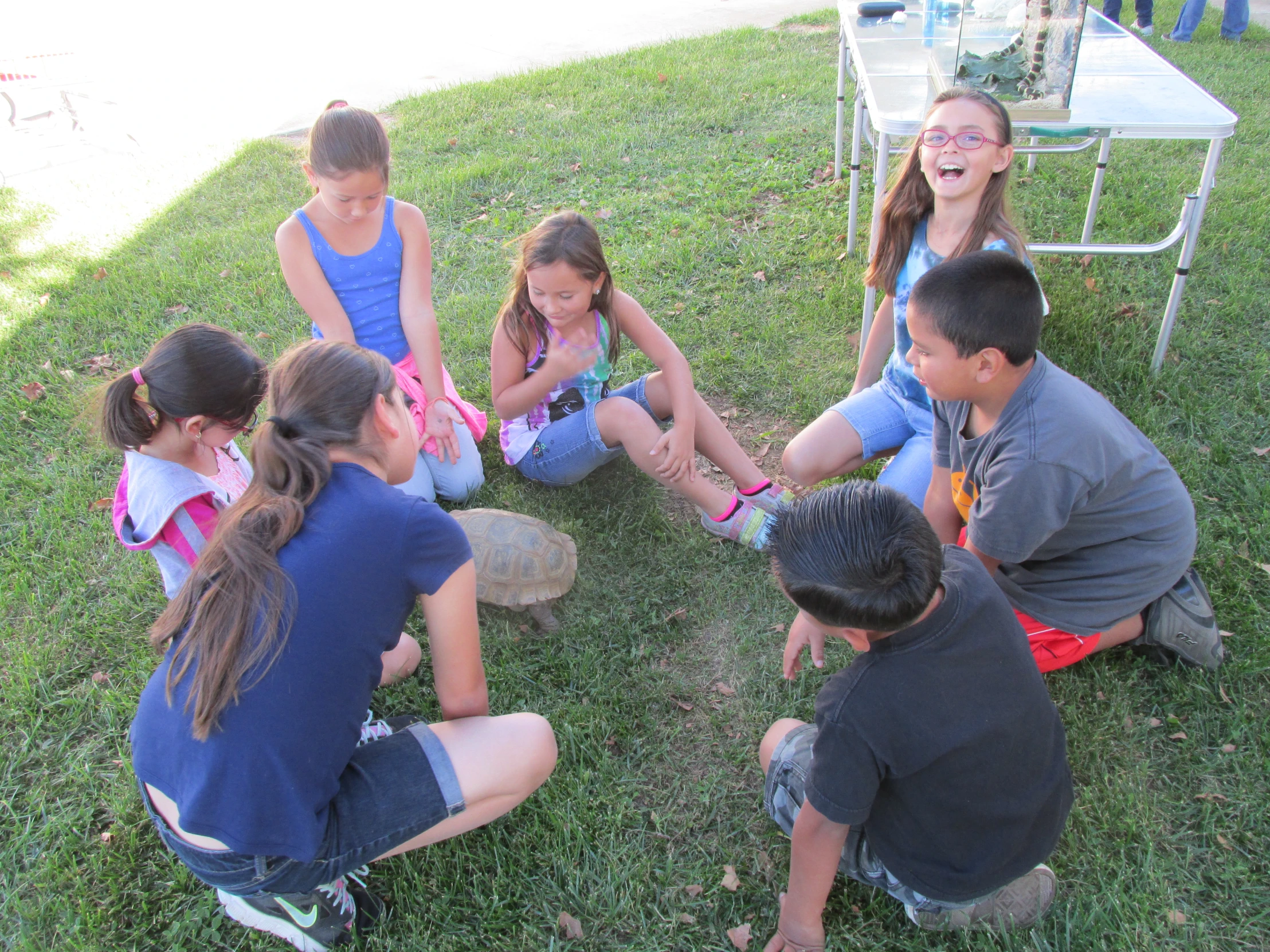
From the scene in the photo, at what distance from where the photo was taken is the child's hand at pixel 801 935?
1.92 m

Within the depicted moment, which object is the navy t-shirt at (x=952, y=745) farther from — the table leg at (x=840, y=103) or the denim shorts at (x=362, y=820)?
the table leg at (x=840, y=103)

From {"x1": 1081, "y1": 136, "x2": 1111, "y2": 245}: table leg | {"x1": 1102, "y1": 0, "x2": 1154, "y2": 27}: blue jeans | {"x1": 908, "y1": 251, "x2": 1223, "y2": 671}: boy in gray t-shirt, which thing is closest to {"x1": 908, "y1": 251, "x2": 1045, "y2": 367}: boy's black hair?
{"x1": 908, "y1": 251, "x2": 1223, "y2": 671}: boy in gray t-shirt

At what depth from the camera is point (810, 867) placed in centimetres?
185

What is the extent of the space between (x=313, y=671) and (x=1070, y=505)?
1.85 m

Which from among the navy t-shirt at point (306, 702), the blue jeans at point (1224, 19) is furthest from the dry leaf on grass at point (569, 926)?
the blue jeans at point (1224, 19)

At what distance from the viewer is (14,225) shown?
610cm

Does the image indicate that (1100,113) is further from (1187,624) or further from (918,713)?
(918,713)

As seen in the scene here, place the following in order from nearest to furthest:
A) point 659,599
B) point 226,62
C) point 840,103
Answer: point 659,599 < point 840,103 < point 226,62

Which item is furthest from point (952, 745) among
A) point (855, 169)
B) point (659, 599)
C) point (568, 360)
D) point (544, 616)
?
point (855, 169)

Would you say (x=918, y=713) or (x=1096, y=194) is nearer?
(x=918, y=713)

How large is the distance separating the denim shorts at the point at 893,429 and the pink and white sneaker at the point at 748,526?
→ 462 mm

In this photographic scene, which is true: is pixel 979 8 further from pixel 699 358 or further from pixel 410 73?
pixel 410 73

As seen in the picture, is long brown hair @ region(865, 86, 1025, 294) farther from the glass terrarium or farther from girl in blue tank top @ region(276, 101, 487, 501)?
girl in blue tank top @ region(276, 101, 487, 501)

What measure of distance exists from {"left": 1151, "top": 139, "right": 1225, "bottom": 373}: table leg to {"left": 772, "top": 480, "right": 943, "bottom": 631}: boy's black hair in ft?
9.42
